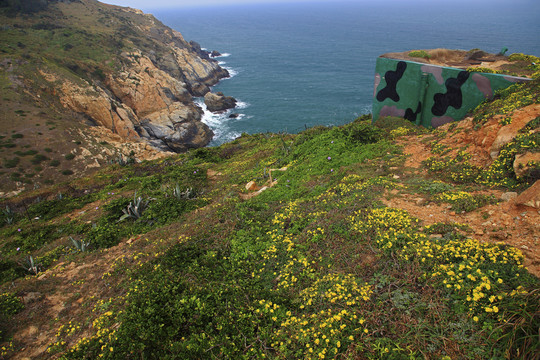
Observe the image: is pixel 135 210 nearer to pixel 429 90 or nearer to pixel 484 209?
pixel 484 209

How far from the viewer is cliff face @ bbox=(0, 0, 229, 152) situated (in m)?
33.6

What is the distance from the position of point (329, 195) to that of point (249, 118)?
35816mm

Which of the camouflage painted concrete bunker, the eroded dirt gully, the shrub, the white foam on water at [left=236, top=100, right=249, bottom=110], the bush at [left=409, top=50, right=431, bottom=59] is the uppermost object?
the bush at [left=409, top=50, right=431, bottom=59]

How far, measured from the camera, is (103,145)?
2764cm

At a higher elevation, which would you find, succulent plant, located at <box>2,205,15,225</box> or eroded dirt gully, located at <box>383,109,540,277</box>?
eroded dirt gully, located at <box>383,109,540,277</box>

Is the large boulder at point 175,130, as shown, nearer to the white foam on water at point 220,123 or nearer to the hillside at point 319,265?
the white foam on water at point 220,123

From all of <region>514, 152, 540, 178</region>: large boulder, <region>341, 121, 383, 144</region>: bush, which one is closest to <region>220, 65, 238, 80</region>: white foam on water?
<region>341, 121, 383, 144</region>: bush

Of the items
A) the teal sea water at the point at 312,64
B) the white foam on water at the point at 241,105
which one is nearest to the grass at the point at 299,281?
the teal sea water at the point at 312,64

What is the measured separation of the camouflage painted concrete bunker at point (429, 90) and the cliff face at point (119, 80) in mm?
26793

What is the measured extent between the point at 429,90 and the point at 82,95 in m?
35.7

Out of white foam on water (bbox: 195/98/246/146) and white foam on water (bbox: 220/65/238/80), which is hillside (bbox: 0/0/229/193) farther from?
white foam on water (bbox: 220/65/238/80)

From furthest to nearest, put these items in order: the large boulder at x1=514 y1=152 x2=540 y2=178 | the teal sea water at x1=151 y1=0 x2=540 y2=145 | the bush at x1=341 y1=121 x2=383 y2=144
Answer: the teal sea water at x1=151 y1=0 x2=540 y2=145, the bush at x1=341 y1=121 x2=383 y2=144, the large boulder at x1=514 y1=152 x2=540 y2=178

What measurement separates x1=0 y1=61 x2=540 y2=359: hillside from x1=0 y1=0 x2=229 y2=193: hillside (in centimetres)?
1443

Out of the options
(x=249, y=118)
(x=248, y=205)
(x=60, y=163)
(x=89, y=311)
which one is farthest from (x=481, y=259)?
(x=249, y=118)
